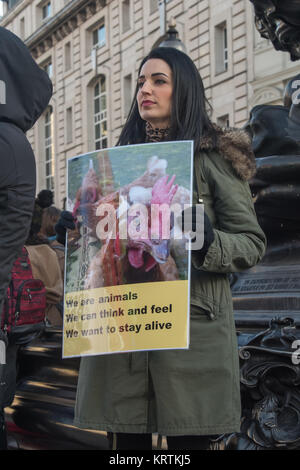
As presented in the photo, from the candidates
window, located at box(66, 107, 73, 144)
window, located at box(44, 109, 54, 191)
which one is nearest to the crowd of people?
window, located at box(66, 107, 73, 144)

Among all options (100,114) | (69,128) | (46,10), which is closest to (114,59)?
(100,114)

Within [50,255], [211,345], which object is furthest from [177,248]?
[50,255]

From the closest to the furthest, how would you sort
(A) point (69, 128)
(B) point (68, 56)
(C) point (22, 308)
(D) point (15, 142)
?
(D) point (15, 142)
(C) point (22, 308)
(A) point (69, 128)
(B) point (68, 56)

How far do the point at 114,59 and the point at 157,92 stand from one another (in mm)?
29473

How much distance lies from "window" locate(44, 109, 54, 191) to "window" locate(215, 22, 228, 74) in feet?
51.9

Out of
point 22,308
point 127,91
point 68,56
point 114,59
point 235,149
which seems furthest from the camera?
point 68,56

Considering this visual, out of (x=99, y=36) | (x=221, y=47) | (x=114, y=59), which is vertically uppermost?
(x=99, y=36)

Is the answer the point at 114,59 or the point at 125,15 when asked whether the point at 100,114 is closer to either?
the point at 114,59

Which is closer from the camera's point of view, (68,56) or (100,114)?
(100,114)

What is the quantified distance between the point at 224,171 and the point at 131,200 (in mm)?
271

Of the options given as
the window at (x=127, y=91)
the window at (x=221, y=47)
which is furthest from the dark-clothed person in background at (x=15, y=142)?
the window at (x=127, y=91)

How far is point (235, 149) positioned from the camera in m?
2.02

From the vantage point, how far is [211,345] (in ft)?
6.23

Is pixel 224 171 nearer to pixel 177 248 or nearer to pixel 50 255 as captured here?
pixel 177 248
